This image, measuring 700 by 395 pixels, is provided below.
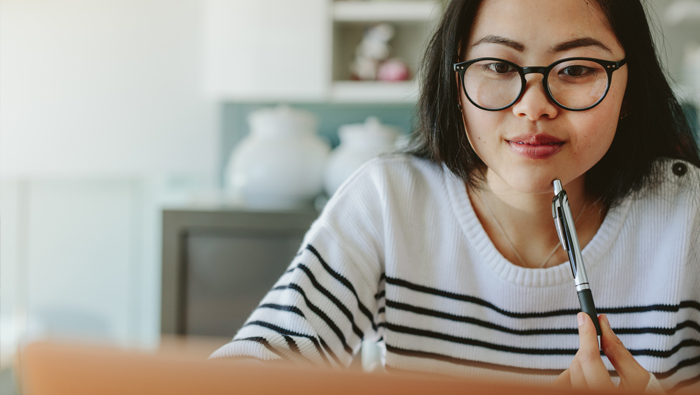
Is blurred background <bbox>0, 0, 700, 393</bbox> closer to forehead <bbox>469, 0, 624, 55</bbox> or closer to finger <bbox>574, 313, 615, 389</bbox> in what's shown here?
forehead <bbox>469, 0, 624, 55</bbox>

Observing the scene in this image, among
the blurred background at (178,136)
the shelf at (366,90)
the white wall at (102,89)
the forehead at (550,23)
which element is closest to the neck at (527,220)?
the forehead at (550,23)

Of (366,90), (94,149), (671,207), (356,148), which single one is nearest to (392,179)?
(671,207)

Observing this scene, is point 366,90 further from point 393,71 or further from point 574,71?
point 574,71

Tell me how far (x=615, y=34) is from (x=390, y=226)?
362mm

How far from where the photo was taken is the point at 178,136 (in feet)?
6.53

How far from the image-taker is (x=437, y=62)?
722 millimetres

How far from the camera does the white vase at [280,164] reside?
1644 millimetres

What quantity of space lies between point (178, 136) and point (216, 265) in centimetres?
63

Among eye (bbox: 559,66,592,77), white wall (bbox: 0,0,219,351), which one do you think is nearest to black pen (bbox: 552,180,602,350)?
eye (bbox: 559,66,592,77)

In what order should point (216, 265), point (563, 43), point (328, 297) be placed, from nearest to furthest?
point (563, 43)
point (328, 297)
point (216, 265)

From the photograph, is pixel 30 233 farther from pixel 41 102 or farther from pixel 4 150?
pixel 41 102

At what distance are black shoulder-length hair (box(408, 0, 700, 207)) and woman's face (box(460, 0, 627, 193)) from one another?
35 millimetres

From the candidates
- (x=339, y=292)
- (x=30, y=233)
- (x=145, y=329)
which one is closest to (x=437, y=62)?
(x=339, y=292)

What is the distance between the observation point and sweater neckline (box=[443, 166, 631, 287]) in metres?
0.71
